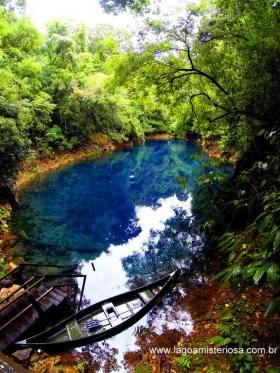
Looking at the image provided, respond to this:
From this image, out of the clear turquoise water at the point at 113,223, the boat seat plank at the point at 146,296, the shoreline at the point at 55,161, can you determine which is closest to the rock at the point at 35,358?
the boat seat plank at the point at 146,296

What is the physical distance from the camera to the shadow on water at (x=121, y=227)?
938cm

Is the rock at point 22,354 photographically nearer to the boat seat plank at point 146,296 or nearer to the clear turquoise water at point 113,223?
the boat seat plank at point 146,296

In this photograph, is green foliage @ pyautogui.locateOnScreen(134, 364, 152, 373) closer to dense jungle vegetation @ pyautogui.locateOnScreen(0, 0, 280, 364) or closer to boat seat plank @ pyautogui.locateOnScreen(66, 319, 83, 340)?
boat seat plank @ pyautogui.locateOnScreen(66, 319, 83, 340)

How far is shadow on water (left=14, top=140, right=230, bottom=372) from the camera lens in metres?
9.38

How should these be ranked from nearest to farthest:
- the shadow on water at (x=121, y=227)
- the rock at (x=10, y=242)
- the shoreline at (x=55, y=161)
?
1. the shadow on water at (x=121, y=227)
2. the rock at (x=10, y=242)
3. the shoreline at (x=55, y=161)

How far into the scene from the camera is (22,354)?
20.2 feet

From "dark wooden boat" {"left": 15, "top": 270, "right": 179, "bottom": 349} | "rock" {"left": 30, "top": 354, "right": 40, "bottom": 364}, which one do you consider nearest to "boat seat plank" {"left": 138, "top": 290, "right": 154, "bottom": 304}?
"dark wooden boat" {"left": 15, "top": 270, "right": 179, "bottom": 349}

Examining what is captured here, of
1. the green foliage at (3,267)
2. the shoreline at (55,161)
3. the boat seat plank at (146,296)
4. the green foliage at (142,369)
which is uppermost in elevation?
the shoreline at (55,161)

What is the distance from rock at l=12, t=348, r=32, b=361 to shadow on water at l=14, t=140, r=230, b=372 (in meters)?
1.74

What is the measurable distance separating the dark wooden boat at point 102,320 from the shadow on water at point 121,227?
307mm

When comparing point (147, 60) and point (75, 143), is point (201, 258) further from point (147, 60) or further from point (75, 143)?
point (75, 143)

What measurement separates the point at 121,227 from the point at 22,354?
8567mm

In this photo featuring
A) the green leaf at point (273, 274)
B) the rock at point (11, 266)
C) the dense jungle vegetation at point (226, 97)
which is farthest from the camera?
the rock at point (11, 266)

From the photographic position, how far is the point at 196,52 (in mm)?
10086
